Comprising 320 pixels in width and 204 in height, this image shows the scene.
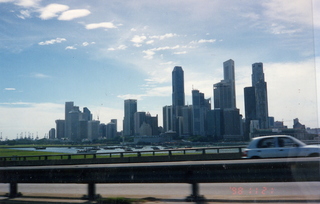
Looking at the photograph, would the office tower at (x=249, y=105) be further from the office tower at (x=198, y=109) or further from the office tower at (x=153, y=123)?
the office tower at (x=153, y=123)

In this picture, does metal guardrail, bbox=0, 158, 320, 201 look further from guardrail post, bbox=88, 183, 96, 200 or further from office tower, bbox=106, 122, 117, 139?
office tower, bbox=106, 122, 117, 139

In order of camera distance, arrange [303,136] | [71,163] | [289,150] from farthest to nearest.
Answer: [71,163]
[289,150]
[303,136]

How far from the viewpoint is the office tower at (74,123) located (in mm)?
9398

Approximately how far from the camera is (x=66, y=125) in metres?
9.80

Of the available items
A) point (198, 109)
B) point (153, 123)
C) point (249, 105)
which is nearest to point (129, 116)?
point (153, 123)

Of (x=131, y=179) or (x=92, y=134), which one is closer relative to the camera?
(x=131, y=179)

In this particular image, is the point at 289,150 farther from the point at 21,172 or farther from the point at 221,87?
the point at 21,172

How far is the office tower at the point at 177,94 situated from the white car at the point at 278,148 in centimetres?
247

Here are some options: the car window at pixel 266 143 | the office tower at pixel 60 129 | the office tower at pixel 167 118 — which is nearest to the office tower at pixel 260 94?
the office tower at pixel 167 118

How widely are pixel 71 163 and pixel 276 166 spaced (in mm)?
11503

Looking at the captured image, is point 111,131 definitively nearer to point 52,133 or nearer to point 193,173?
point 52,133

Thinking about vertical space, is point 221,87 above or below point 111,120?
above

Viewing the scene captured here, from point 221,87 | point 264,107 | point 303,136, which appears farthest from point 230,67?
point 303,136

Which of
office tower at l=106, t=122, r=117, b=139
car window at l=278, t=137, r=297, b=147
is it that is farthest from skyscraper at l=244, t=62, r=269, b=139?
office tower at l=106, t=122, r=117, b=139
